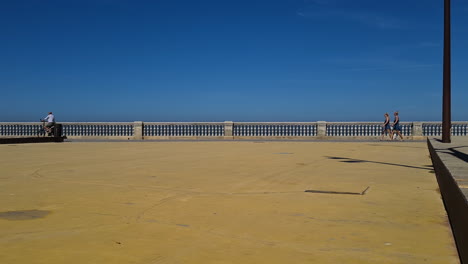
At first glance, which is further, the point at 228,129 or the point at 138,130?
the point at 138,130

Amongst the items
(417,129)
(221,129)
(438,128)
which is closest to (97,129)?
(221,129)

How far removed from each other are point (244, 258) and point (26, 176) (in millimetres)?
7367

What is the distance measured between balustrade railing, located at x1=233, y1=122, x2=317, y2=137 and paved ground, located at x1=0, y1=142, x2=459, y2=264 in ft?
83.6

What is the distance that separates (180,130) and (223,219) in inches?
1242

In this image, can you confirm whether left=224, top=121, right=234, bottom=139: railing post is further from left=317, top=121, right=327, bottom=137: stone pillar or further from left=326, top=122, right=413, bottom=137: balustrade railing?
left=326, top=122, right=413, bottom=137: balustrade railing

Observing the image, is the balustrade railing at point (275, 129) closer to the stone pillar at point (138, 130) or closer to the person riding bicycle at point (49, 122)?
the stone pillar at point (138, 130)

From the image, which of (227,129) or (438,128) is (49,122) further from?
(438,128)

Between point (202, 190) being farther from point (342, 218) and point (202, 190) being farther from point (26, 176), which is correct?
point (26, 176)

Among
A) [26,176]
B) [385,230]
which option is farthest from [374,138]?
[385,230]

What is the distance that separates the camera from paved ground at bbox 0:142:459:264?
4.15m

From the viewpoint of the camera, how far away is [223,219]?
18.3ft

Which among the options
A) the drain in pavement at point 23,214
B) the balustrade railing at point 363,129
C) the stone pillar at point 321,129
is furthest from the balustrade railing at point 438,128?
the drain in pavement at point 23,214

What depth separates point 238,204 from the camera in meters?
6.57

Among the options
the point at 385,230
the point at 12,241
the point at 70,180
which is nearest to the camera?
the point at 12,241
